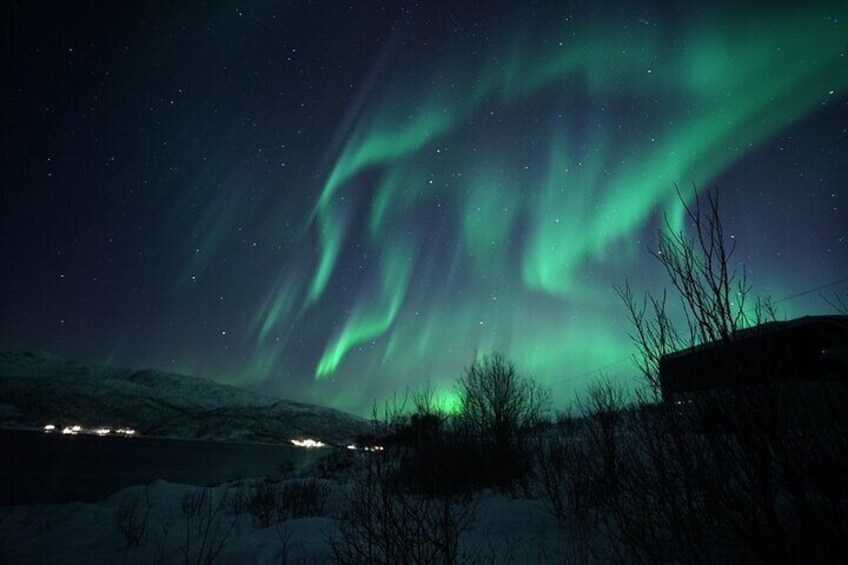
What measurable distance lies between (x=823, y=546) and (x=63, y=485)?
44.7 metres

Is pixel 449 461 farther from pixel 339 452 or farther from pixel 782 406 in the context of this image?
pixel 339 452

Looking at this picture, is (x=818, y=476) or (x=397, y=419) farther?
(x=397, y=419)

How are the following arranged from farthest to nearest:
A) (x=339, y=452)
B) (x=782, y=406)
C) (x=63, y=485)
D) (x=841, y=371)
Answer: (x=339, y=452), (x=63, y=485), (x=841, y=371), (x=782, y=406)

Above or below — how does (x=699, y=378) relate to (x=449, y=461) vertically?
above

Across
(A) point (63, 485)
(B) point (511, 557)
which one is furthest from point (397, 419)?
(A) point (63, 485)

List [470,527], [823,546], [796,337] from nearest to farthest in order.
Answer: [823,546] < [470,527] < [796,337]

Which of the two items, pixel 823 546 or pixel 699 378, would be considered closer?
pixel 823 546

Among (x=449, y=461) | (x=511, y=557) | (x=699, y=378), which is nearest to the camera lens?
(x=699, y=378)

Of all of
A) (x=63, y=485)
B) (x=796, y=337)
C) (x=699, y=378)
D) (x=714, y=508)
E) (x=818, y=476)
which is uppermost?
(x=796, y=337)

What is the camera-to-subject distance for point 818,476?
345 centimetres

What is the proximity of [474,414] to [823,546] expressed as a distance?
1532 cm

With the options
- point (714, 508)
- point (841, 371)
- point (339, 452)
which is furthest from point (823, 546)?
point (339, 452)

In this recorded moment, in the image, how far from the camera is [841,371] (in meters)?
9.72

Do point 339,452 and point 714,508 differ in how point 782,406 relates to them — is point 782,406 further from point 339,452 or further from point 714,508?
point 339,452
